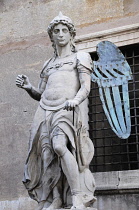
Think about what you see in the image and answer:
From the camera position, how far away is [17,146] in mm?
8047

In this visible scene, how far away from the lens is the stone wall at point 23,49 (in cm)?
797

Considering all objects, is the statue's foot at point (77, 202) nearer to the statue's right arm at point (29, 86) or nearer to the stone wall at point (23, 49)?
the statue's right arm at point (29, 86)

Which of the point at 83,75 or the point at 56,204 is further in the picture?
the point at 83,75

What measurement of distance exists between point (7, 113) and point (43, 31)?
1478 mm

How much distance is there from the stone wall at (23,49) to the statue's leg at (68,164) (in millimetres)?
2176

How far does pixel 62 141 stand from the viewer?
570cm

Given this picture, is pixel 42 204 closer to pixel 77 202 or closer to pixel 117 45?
pixel 77 202

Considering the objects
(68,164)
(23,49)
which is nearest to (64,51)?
(68,164)

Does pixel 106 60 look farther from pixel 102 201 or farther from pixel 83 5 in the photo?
pixel 102 201

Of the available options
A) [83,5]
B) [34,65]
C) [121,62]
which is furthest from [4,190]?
[83,5]

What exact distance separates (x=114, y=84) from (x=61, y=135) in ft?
7.51

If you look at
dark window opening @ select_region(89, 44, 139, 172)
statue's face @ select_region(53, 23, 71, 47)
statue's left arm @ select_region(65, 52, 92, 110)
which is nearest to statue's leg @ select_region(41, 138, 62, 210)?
statue's left arm @ select_region(65, 52, 92, 110)

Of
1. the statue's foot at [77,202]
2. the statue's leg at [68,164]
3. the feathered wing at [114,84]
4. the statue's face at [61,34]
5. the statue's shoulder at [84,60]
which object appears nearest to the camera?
the statue's foot at [77,202]

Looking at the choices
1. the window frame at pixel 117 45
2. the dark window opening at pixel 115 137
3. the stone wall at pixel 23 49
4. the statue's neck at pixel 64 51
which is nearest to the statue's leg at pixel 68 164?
the statue's neck at pixel 64 51
